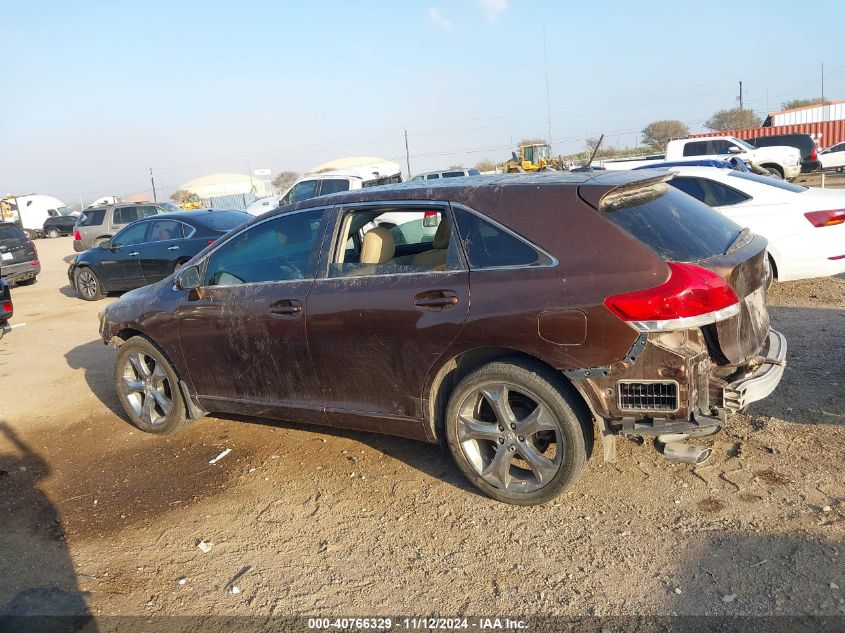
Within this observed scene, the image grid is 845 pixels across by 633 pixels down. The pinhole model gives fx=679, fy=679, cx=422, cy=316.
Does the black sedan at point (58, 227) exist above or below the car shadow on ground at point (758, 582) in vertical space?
above

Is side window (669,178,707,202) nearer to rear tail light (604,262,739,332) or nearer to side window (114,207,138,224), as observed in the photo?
rear tail light (604,262,739,332)

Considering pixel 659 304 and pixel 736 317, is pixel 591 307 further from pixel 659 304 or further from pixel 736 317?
pixel 736 317

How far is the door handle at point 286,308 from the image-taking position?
424 cm

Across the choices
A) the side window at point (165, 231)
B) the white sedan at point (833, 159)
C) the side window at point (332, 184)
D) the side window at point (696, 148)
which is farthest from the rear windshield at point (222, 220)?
the white sedan at point (833, 159)

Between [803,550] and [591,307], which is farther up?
[591,307]

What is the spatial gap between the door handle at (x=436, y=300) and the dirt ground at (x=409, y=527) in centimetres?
112

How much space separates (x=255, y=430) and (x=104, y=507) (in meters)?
1.30

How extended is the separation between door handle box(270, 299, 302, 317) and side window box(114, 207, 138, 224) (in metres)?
17.6

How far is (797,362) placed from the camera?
17.7 feet

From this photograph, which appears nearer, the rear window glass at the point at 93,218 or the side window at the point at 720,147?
the rear window glass at the point at 93,218

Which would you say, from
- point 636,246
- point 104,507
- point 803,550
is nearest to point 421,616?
point 803,550

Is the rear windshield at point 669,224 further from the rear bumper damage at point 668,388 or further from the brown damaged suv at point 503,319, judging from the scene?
the rear bumper damage at point 668,388

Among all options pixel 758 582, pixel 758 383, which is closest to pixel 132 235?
pixel 758 383

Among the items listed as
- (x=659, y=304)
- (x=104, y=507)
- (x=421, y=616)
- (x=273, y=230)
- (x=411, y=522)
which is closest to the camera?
(x=421, y=616)
